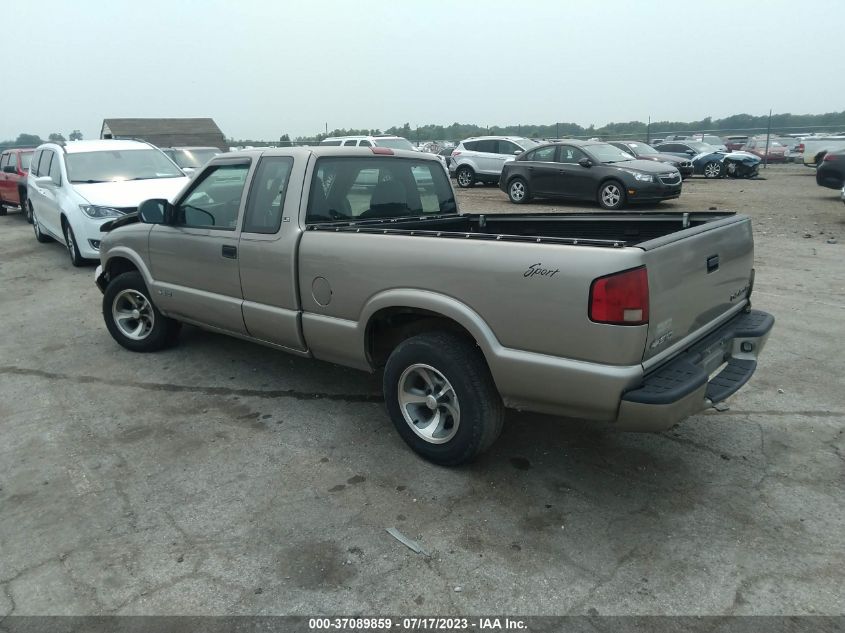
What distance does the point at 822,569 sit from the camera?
272cm

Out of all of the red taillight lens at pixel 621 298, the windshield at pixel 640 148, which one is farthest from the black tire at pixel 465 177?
the red taillight lens at pixel 621 298

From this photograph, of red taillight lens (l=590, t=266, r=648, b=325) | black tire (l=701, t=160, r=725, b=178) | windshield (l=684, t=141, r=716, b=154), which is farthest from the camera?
windshield (l=684, t=141, r=716, b=154)

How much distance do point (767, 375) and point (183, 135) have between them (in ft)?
124

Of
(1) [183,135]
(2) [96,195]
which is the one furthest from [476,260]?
(1) [183,135]

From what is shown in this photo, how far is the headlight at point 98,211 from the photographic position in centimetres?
890

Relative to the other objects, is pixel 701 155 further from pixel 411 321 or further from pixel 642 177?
pixel 411 321

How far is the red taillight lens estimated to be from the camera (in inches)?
108

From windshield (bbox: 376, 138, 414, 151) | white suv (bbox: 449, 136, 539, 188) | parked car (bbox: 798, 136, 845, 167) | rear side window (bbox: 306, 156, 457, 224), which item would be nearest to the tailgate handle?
rear side window (bbox: 306, 156, 457, 224)

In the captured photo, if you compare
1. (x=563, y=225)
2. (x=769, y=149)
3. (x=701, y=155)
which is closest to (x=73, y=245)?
(x=563, y=225)

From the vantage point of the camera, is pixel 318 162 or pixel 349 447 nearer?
pixel 349 447

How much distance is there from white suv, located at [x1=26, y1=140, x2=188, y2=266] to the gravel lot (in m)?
4.21

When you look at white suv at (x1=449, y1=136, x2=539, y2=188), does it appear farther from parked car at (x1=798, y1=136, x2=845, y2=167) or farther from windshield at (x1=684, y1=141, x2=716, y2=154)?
parked car at (x1=798, y1=136, x2=845, y2=167)

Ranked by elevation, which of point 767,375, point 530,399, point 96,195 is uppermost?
point 96,195

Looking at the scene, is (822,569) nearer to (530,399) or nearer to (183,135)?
(530,399)
